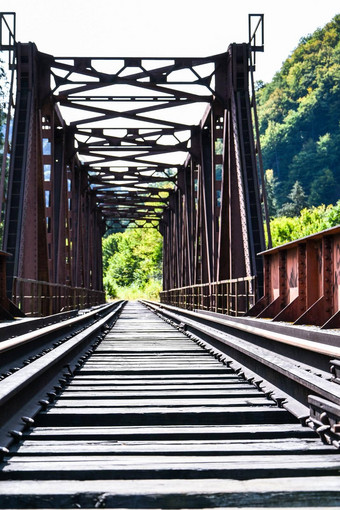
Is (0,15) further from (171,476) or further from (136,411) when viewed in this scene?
(171,476)

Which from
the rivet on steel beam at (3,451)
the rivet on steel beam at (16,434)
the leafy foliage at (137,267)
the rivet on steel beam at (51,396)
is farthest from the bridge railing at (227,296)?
the leafy foliage at (137,267)

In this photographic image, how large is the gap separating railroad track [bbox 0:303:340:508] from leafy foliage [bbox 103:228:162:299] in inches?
2659

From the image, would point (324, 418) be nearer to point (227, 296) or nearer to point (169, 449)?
point (169, 449)

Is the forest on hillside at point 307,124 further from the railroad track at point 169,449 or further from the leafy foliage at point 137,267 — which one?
the railroad track at point 169,449

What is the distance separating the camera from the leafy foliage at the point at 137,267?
84206mm

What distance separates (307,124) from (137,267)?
149 feet

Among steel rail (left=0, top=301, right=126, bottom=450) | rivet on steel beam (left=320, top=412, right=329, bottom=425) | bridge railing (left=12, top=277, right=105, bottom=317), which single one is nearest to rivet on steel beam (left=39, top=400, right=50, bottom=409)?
steel rail (left=0, top=301, right=126, bottom=450)

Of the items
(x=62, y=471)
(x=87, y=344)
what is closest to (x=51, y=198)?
(x=87, y=344)

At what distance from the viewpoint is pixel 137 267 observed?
101 meters

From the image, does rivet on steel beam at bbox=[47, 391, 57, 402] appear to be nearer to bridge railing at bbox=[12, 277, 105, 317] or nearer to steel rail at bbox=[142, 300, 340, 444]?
steel rail at bbox=[142, 300, 340, 444]

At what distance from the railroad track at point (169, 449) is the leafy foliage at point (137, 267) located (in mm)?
67543

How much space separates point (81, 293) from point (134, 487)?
22908mm

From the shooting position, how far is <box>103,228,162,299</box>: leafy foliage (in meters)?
84.2

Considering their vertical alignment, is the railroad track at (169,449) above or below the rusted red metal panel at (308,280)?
below
